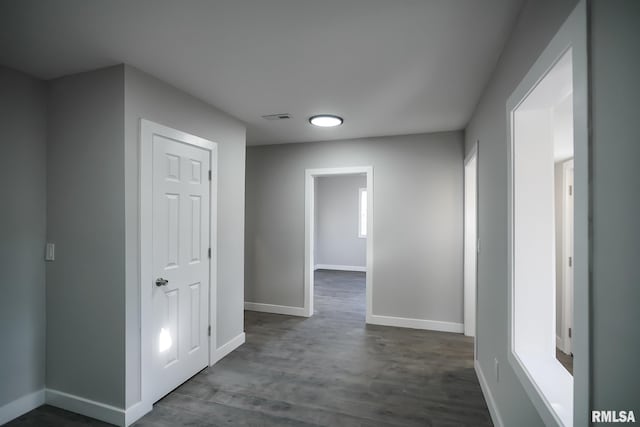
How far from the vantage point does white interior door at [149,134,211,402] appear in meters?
2.47

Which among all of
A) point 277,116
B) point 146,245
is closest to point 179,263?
point 146,245

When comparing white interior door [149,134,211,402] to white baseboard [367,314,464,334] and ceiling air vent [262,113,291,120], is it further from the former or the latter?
white baseboard [367,314,464,334]

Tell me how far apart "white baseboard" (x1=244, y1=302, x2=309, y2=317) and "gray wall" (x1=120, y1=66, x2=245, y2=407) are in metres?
1.14

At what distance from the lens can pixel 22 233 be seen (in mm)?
2344

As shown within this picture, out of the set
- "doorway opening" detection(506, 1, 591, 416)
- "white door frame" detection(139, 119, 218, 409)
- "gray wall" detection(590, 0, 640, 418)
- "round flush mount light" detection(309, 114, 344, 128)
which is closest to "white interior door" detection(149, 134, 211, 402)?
"white door frame" detection(139, 119, 218, 409)

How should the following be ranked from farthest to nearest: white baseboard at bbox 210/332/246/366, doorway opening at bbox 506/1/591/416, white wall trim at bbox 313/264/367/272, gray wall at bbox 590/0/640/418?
white wall trim at bbox 313/264/367/272
white baseboard at bbox 210/332/246/366
doorway opening at bbox 506/1/591/416
gray wall at bbox 590/0/640/418

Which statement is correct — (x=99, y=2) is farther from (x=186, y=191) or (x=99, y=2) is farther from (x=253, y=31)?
(x=186, y=191)

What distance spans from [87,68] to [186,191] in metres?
1.09

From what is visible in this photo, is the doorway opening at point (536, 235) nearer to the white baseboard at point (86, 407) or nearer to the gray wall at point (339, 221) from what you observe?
the white baseboard at point (86, 407)

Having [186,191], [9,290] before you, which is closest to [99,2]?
[186,191]

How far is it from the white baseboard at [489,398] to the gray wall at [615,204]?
5.00ft

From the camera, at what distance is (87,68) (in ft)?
7.47

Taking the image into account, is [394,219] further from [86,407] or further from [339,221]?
[339,221]

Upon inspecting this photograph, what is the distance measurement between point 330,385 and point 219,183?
2.14 metres
